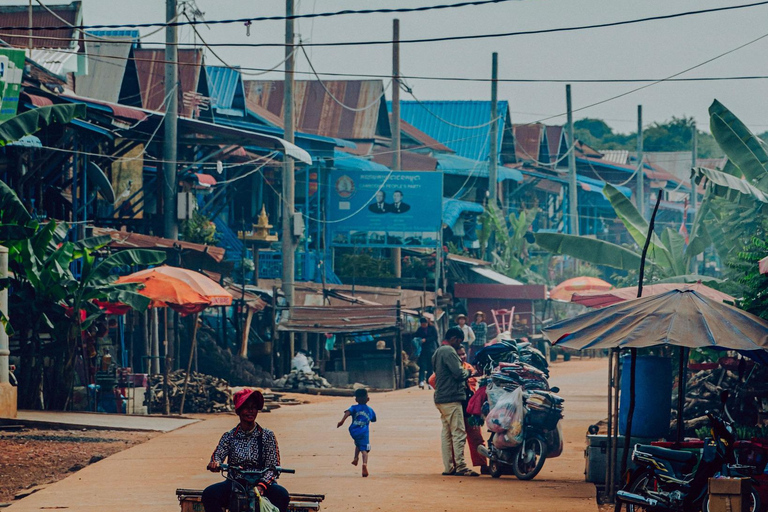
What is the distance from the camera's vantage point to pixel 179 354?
24578mm

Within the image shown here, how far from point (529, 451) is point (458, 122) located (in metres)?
37.8

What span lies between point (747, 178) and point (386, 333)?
9.30 metres

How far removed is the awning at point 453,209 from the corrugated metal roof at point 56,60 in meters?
13.0

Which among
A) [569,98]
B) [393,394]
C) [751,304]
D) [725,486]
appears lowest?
[393,394]

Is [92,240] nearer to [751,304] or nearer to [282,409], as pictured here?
[282,409]

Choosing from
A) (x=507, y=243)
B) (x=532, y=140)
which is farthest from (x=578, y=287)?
(x=532, y=140)

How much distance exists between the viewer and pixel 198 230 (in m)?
25.6

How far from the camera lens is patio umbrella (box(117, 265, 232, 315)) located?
1911 centimetres

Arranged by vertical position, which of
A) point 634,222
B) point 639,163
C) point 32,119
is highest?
point 639,163

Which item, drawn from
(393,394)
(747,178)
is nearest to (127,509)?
(747,178)

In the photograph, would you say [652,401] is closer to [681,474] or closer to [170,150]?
[681,474]

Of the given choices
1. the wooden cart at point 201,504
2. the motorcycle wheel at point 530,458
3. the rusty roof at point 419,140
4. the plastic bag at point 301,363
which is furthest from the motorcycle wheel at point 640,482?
the rusty roof at point 419,140

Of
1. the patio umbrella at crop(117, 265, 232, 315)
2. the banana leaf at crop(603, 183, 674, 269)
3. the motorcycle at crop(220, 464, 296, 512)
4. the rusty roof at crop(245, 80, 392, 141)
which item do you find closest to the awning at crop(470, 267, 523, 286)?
the rusty roof at crop(245, 80, 392, 141)

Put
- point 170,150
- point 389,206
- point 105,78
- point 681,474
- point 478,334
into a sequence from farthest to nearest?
point 389,206 < point 478,334 < point 105,78 < point 170,150 < point 681,474
